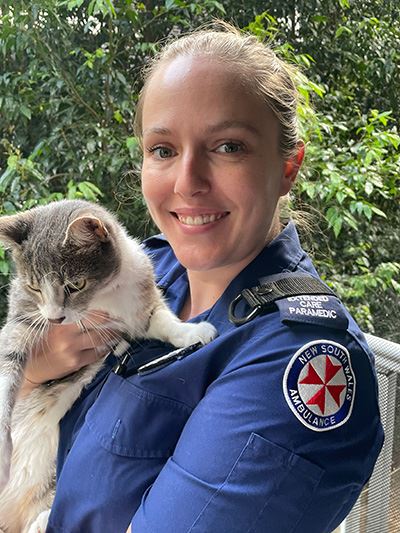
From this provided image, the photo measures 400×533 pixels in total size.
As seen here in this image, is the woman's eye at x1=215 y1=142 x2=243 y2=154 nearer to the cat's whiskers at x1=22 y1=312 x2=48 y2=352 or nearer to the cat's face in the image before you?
the cat's face

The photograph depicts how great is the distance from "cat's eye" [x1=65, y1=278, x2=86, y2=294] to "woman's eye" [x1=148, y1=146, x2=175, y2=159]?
1.20ft

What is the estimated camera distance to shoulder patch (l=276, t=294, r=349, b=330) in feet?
2.72

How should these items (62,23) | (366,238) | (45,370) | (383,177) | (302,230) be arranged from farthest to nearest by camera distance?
1. (366,238)
2. (383,177)
3. (62,23)
4. (302,230)
5. (45,370)

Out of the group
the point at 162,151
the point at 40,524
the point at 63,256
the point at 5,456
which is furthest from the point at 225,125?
the point at 40,524

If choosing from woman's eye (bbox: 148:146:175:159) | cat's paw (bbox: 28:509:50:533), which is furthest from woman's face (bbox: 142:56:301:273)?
cat's paw (bbox: 28:509:50:533)

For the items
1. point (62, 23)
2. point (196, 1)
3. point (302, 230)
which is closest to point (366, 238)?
point (302, 230)

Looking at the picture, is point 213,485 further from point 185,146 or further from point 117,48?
point 117,48

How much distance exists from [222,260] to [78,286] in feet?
1.29

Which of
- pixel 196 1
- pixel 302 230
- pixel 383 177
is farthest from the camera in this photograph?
pixel 383 177

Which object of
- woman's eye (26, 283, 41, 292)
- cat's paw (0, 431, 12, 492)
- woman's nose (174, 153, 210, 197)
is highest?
woman's nose (174, 153, 210, 197)

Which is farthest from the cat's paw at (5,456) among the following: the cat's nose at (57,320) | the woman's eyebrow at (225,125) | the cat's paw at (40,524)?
the woman's eyebrow at (225,125)

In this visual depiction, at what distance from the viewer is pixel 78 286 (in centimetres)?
128

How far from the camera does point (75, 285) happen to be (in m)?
1.27

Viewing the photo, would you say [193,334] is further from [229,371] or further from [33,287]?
[33,287]
